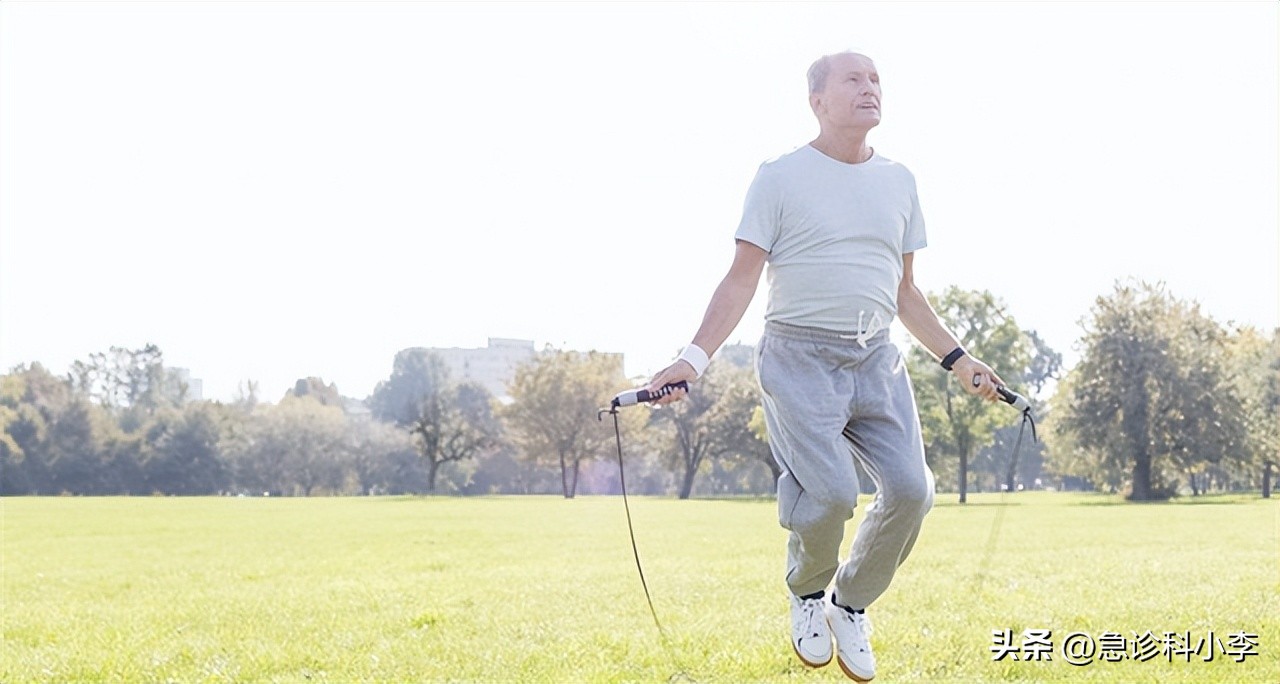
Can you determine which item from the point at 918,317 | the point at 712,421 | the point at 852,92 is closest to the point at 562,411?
the point at 712,421

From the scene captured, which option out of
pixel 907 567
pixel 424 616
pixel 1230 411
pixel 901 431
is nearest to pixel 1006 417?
pixel 1230 411

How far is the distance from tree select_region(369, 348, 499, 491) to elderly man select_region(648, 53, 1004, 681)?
84375 mm

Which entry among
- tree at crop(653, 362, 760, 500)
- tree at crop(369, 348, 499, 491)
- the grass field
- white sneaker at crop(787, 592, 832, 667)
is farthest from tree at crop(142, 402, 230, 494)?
white sneaker at crop(787, 592, 832, 667)

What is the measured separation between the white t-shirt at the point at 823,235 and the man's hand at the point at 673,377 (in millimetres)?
808

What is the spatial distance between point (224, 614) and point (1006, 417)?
56580mm

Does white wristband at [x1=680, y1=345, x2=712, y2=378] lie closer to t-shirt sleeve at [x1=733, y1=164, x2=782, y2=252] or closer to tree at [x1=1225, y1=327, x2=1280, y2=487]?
t-shirt sleeve at [x1=733, y1=164, x2=782, y2=252]

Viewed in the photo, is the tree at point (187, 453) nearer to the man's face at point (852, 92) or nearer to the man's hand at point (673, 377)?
the man's hand at point (673, 377)

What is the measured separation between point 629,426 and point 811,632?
69.7 m

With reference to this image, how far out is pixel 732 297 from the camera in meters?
6.38

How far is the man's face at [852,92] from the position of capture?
6.44 m

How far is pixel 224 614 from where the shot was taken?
1305 cm

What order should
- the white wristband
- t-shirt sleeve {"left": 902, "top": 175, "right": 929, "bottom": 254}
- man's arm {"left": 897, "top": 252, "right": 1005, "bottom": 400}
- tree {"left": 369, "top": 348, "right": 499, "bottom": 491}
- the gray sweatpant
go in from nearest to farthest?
the white wristband → the gray sweatpant → t-shirt sleeve {"left": 902, "top": 175, "right": 929, "bottom": 254} → man's arm {"left": 897, "top": 252, "right": 1005, "bottom": 400} → tree {"left": 369, "top": 348, "right": 499, "bottom": 491}

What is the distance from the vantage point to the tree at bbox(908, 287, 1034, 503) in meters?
59.1

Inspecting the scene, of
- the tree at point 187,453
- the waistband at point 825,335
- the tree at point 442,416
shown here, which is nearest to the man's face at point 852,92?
the waistband at point 825,335
